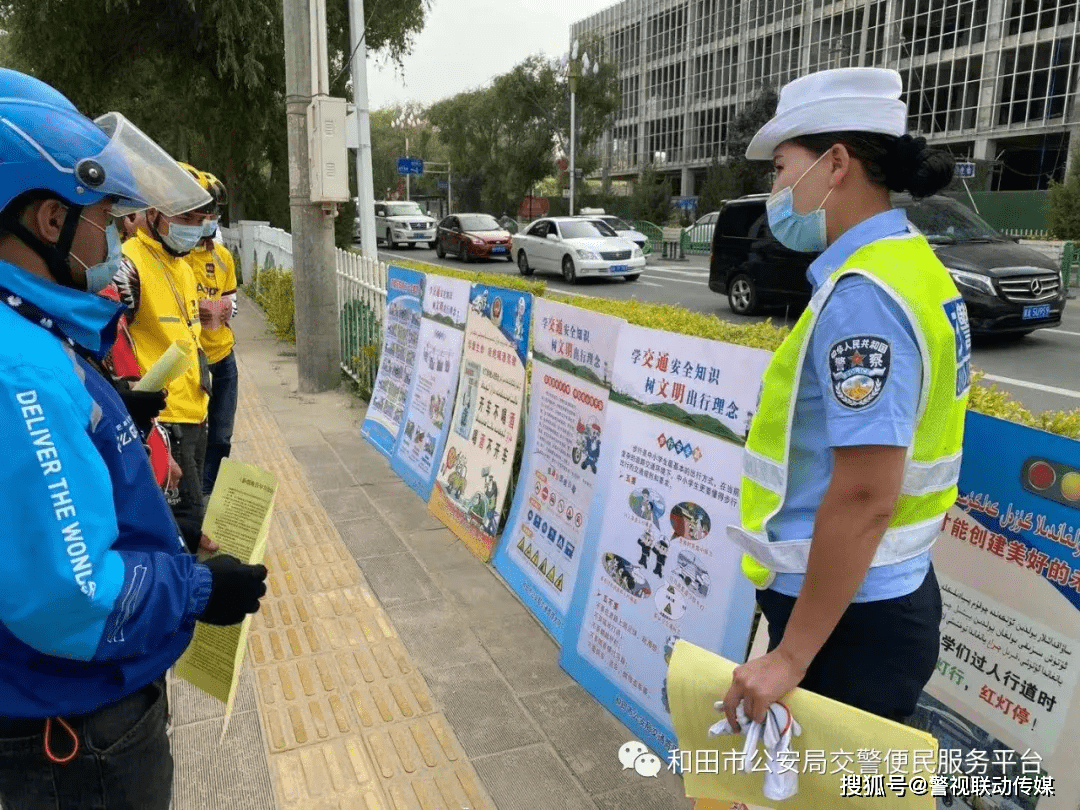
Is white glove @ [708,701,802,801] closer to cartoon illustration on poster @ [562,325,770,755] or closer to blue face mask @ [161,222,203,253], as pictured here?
cartoon illustration on poster @ [562,325,770,755]

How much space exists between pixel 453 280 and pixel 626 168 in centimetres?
6503

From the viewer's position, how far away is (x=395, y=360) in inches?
250

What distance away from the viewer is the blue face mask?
3570mm

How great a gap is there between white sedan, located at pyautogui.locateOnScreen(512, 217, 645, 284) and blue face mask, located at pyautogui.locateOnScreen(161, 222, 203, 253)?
15842 millimetres

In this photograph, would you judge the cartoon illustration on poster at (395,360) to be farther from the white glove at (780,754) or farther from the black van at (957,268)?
the black van at (957,268)

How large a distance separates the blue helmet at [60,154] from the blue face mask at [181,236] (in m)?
2.13

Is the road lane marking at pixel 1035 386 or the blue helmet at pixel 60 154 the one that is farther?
the road lane marking at pixel 1035 386

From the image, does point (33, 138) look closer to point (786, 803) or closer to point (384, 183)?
A: point (786, 803)

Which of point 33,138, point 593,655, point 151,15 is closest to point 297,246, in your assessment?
point 593,655

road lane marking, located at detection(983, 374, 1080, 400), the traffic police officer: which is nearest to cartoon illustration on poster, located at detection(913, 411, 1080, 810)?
the traffic police officer

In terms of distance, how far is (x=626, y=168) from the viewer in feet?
220

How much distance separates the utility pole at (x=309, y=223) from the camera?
762 centimetres

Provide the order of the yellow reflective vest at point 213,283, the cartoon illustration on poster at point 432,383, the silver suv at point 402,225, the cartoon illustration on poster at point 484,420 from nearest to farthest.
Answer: the cartoon illustration on poster at point 484,420
the yellow reflective vest at point 213,283
the cartoon illustration on poster at point 432,383
the silver suv at point 402,225

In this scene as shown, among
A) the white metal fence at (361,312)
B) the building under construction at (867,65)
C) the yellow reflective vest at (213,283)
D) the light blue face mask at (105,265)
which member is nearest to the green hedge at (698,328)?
the white metal fence at (361,312)
